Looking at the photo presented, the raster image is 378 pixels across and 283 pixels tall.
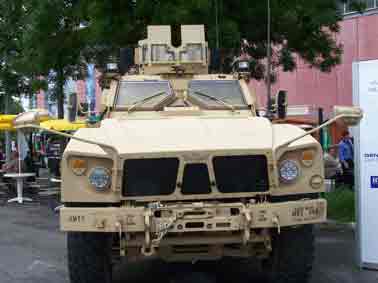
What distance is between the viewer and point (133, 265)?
859cm

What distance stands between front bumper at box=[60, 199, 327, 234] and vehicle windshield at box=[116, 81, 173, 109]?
2.24m

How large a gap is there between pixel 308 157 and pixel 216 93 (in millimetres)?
2278

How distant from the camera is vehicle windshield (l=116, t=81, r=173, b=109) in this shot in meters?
8.12

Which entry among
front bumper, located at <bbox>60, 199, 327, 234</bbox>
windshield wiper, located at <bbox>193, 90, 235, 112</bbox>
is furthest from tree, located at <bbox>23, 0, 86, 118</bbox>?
front bumper, located at <bbox>60, 199, 327, 234</bbox>

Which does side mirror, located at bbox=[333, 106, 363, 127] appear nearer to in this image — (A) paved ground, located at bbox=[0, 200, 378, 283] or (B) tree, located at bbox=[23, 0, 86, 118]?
(A) paved ground, located at bbox=[0, 200, 378, 283]

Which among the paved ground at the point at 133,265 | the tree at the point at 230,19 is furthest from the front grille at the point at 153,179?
the tree at the point at 230,19

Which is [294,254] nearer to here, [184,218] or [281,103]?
[184,218]

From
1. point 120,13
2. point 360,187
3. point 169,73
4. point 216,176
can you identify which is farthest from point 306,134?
Answer: point 120,13

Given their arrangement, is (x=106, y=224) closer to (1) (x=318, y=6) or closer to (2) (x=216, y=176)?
(2) (x=216, y=176)

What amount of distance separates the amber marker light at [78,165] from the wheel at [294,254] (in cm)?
191

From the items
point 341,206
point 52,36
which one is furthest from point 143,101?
point 52,36

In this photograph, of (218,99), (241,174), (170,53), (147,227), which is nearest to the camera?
(147,227)

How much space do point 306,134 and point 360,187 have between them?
1877 mm

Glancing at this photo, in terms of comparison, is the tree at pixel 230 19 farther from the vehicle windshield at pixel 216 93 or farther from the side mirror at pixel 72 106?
the side mirror at pixel 72 106
